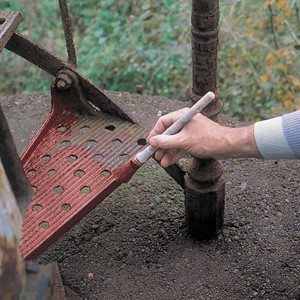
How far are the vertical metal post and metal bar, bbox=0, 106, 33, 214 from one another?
2.84 feet

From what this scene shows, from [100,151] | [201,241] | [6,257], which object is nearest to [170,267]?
[201,241]

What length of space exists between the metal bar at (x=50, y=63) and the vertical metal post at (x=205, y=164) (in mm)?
366

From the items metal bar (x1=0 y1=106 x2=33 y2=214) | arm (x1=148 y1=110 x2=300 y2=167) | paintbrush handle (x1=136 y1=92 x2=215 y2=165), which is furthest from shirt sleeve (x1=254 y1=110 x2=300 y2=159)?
metal bar (x1=0 y1=106 x2=33 y2=214)

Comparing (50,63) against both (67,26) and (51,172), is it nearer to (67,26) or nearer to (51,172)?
(67,26)

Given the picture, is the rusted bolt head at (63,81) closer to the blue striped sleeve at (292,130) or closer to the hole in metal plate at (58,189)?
the hole in metal plate at (58,189)

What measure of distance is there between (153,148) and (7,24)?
0.63 meters

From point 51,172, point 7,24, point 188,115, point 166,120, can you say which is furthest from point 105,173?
point 7,24

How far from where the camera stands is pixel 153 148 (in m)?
1.73

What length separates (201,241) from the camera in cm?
212

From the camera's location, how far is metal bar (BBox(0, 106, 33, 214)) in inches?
37.8

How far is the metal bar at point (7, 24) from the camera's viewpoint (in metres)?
1.79

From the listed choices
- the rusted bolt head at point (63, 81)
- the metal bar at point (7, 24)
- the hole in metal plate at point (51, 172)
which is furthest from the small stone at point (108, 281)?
the metal bar at point (7, 24)

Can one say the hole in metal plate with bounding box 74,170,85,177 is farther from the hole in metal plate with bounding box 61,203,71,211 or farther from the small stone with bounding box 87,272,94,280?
the small stone with bounding box 87,272,94,280

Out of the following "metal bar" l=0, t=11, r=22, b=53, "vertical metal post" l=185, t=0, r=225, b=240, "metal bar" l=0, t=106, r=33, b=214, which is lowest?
"vertical metal post" l=185, t=0, r=225, b=240
